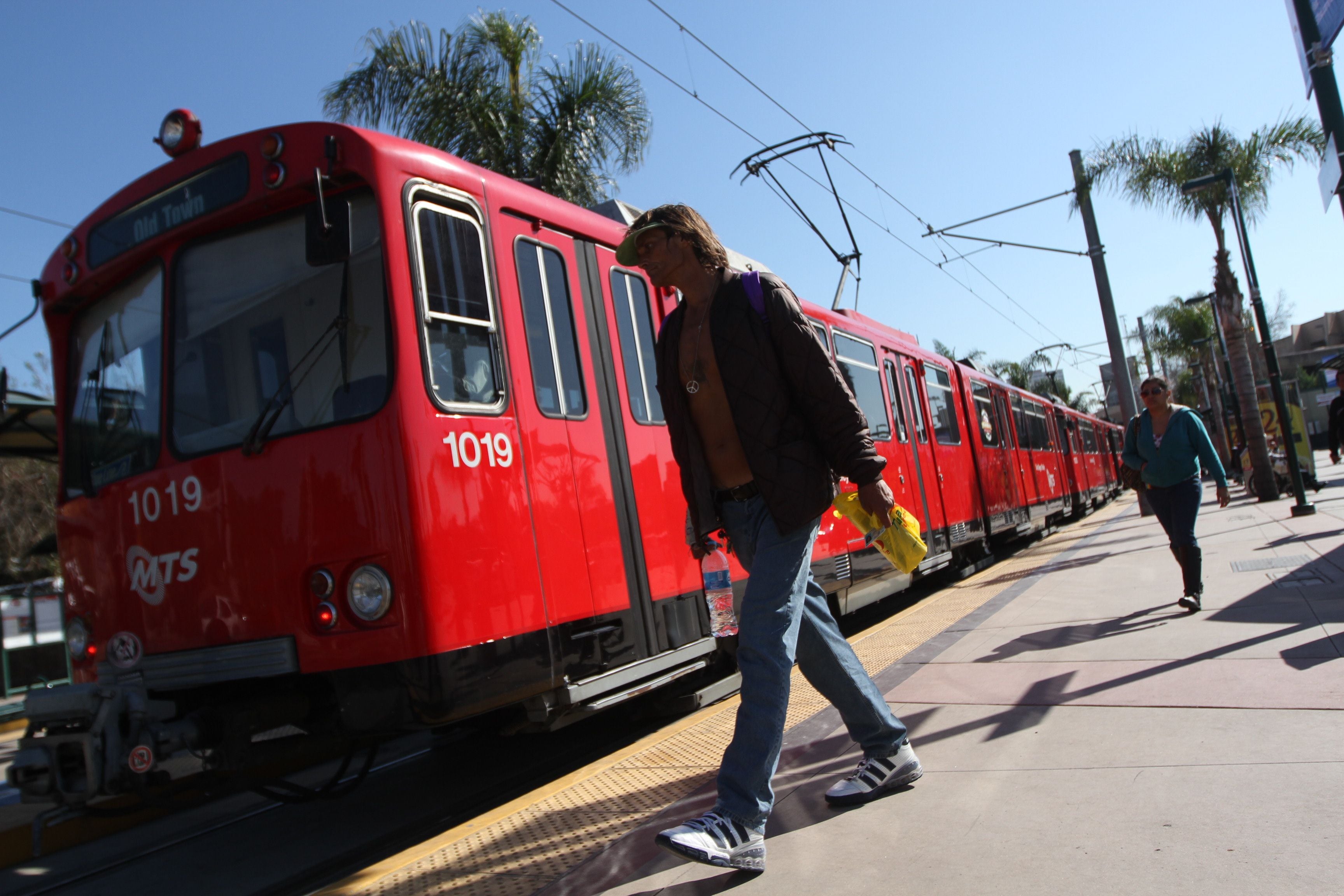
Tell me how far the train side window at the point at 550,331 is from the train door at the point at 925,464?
604cm

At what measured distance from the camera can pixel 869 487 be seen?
3061 mm

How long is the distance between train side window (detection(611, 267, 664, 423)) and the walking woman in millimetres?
3432

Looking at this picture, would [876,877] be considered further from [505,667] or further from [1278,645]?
[1278,645]

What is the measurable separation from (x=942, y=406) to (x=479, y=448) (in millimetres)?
8815

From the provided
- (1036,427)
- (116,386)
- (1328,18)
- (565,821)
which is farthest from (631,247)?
(1036,427)

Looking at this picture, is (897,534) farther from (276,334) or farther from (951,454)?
(951,454)

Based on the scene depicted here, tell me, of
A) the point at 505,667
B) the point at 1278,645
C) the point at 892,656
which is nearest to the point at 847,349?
the point at 892,656

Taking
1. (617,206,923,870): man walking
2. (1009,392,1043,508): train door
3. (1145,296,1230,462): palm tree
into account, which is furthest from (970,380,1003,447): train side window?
(1145,296,1230,462): palm tree

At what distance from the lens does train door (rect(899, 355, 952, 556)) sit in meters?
10.2

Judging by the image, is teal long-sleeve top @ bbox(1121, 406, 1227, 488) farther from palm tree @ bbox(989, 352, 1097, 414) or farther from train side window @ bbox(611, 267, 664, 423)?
palm tree @ bbox(989, 352, 1097, 414)

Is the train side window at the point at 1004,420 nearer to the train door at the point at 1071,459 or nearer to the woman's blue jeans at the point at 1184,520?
the train door at the point at 1071,459

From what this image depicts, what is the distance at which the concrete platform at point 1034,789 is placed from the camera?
2.54 metres

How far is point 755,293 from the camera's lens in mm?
3146

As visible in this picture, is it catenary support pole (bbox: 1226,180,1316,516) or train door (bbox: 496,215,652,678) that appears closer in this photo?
train door (bbox: 496,215,652,678)
